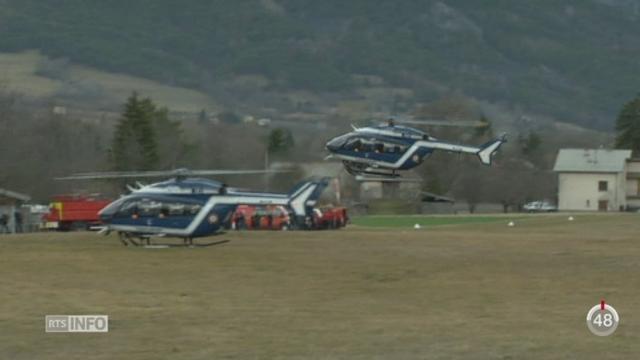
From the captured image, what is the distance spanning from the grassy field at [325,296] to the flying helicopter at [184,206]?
947mm

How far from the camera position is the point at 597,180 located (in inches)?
3939

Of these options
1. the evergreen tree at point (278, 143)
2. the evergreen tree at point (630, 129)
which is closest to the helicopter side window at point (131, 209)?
the evergreen tree at point (278, 143)

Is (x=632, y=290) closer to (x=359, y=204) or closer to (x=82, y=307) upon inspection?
(x=82, y=307)

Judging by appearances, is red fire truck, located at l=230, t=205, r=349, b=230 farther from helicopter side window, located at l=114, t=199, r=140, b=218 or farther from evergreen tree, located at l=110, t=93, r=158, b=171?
helicopter side window, located at l=114, t=199, r=140, b=218

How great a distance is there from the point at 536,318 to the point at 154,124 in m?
47.2

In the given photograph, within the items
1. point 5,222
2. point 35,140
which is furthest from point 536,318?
point 35,140

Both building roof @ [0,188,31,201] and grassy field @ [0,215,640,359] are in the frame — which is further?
building roof @ [0,188,31,201]

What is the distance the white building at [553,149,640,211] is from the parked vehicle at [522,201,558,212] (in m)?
1.00

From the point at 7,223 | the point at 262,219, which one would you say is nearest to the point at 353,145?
the point at 262,219

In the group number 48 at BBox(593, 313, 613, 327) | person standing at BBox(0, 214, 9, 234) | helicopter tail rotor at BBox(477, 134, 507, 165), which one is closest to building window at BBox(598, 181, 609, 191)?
person standing at BBox(0, 214, 9, 234)

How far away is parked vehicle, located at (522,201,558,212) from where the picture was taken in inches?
3990

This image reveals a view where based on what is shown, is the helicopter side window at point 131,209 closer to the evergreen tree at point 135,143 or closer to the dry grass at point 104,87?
the evergreen tree at point 135,143

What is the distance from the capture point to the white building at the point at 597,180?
3792 inches

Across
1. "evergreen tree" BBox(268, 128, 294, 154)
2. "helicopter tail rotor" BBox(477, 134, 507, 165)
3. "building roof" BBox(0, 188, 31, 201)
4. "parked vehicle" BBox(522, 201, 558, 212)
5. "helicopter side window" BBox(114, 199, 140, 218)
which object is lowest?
"helicopter side window" BBox(114, 199, 140, 218)
